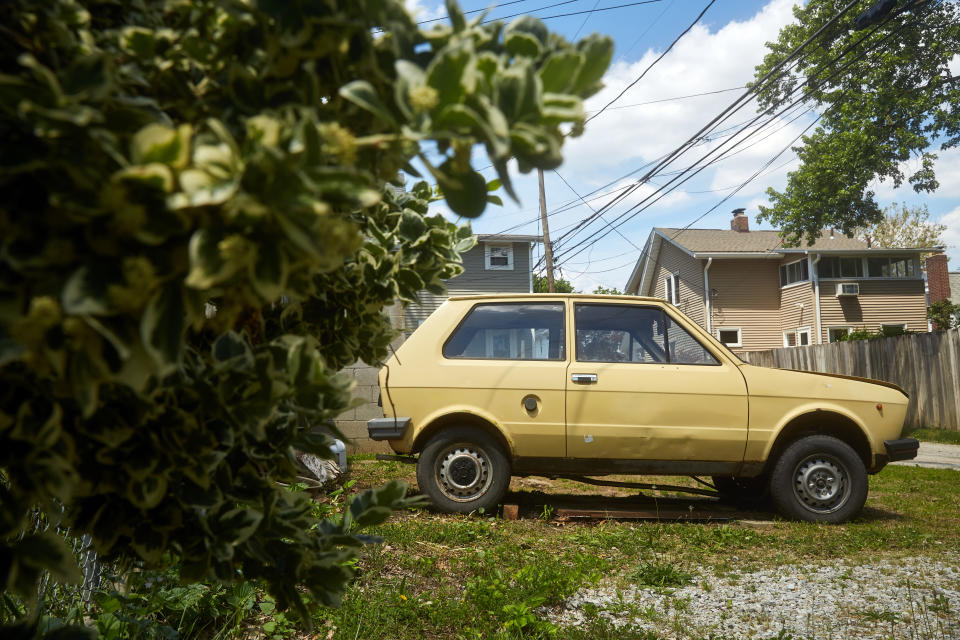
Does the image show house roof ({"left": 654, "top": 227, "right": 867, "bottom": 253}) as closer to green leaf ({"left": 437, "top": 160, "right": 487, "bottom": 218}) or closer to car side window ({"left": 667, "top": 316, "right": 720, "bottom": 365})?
car side window ({"left": 667, "top": 316, "right": 720, "bottom": 365})

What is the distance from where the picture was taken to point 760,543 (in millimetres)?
4965

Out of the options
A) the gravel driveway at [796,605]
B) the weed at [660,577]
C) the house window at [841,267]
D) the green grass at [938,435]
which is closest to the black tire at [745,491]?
the gravel driveway at [796,605]

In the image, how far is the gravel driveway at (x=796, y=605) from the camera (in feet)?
10.9

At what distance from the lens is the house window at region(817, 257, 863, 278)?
87.5ft

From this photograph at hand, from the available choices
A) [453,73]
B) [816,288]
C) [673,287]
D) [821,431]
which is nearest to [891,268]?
[816,288]

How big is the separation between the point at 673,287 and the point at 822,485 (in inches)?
1017

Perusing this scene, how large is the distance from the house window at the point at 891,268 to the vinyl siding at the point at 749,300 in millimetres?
3526

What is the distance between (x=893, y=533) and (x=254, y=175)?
5924mm

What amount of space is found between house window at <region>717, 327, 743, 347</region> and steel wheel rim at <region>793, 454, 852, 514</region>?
2305 cm

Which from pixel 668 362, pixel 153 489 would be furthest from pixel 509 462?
pixel 153 489

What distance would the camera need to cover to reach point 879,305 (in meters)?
26.7

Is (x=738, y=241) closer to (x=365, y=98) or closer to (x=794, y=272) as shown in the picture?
(x=794, y=272)

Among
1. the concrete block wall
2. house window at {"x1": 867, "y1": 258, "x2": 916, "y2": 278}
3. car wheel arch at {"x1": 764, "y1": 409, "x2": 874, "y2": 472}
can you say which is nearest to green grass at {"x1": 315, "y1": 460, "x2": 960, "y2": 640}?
car wheel arch at {"x1": 764, "y1": 409, "x2": 874, "y2": 472}

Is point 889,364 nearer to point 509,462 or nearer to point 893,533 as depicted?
point 893,533
